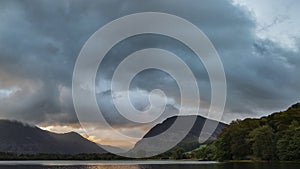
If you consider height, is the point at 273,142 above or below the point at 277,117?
below

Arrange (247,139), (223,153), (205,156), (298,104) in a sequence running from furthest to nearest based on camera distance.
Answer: (205,156) → (298,104) → (223,153) → (247,139)

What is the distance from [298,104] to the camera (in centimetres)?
17962

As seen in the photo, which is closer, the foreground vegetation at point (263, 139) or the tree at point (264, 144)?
the foreground vegetation at point (263, 139)

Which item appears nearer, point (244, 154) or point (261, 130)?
point (261, 130)

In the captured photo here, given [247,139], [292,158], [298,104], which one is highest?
[298,104]

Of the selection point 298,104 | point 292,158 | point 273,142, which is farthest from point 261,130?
point 298,104

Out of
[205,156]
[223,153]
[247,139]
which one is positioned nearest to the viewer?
[247,139]

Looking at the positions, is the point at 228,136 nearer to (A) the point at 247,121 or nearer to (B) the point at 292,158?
(A) the point at 247,121

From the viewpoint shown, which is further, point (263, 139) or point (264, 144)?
point (263, 139)

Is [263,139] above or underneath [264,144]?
→ above

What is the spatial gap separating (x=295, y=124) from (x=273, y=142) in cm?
937

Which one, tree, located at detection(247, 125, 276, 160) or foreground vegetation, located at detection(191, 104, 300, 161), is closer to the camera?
foreground vegetation, located at detection(191, 104, 300, 161)

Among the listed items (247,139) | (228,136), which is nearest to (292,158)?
(247,139)

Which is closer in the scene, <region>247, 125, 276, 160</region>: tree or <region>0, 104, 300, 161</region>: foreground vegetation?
<region>0, 104, 300, 161</region>: foreground vegetation
